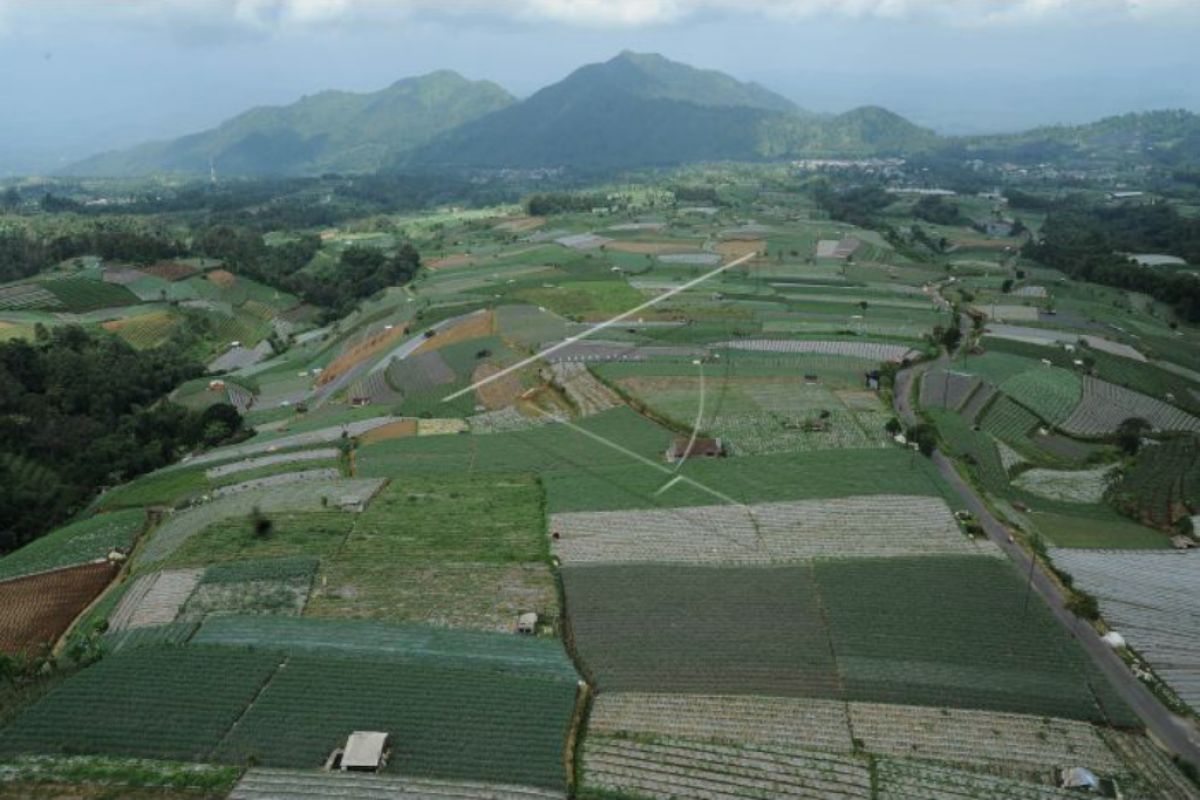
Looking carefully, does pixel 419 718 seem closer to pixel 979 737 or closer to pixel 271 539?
pixel 271 539

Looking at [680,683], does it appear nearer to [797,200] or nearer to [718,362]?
→ [718,362]

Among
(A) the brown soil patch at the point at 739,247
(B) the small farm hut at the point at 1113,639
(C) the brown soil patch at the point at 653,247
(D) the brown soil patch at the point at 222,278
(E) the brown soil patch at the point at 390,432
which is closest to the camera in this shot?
(B) the small farm hut at the point at 1113,639

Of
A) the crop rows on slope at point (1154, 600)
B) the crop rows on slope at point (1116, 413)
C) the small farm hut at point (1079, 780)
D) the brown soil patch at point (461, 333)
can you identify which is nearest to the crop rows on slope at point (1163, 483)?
the crop rows on slope at point (1116, 413)

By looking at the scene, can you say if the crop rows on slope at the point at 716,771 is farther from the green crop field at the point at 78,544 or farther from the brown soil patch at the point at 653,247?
the brown soil patch at the point at 653,247

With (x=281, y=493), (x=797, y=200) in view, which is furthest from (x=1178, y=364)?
(x=797, y=200)

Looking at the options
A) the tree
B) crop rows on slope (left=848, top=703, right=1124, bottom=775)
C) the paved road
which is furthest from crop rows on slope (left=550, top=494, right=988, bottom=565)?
crop rows on slope (left=848, top=703, right=1124, bottom=775)
